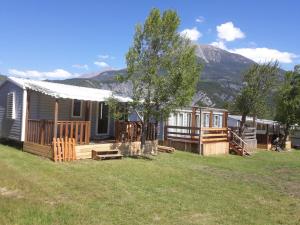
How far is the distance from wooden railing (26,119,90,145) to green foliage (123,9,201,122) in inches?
97.8

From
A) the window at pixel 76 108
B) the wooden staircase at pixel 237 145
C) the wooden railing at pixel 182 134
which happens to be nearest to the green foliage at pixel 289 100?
the wooden staircase at pixel 237 145

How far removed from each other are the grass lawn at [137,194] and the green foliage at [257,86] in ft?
43.4

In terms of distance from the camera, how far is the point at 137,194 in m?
9.79

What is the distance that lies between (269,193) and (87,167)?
19.0 feet

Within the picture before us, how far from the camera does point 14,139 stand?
56.1 feet

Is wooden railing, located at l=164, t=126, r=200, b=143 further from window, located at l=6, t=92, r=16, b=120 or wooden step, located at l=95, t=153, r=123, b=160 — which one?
window, located at l=6, t=92, r=16, b=120

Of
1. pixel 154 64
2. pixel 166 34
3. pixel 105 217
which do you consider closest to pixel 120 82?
pixel 154 64

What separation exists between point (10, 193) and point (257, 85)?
2206 cm

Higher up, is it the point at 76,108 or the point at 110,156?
the point at 76,108

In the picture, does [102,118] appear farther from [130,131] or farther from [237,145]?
[237,145]

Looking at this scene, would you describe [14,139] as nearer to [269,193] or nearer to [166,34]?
[166,34]

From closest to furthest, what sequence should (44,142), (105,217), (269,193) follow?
(105,217) → (269,193) → (44,142)

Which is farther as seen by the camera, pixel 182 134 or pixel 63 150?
pixel 182 134

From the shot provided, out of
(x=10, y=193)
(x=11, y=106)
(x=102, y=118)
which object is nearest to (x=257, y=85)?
(x=102, y=118)
